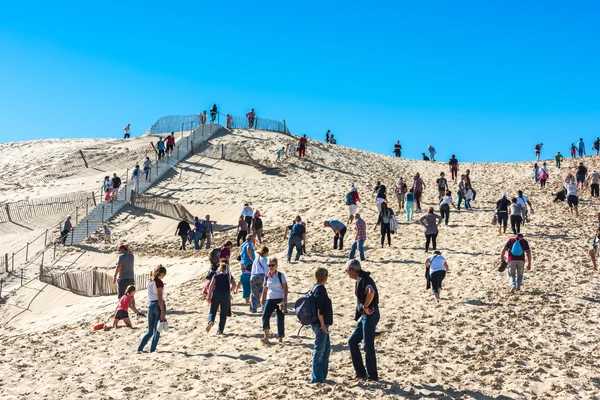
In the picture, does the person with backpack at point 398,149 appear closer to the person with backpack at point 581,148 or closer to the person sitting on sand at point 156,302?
the person with backpack at point 581,148

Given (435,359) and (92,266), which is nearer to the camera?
(435,359)

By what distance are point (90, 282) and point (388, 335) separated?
38.4ft

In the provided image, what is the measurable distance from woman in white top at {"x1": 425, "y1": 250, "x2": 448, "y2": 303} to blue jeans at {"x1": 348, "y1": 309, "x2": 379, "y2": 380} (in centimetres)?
463

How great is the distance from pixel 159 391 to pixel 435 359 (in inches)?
166

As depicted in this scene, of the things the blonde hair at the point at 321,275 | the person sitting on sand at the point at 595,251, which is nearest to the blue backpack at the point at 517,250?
the person sitting on sand at the point at 595,251

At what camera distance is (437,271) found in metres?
12.9

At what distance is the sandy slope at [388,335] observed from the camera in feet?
29.3

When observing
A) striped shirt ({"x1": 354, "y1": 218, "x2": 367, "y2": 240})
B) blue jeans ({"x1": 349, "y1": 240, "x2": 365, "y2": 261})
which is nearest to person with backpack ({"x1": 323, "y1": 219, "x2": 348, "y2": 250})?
blue jeans ({"x1": 349, "y1": 240, "x2": 365, "y2": 261})

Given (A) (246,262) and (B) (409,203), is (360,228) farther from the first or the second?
(B) (409,203)

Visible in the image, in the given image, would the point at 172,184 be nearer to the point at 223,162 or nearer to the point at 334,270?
the point at 223,162

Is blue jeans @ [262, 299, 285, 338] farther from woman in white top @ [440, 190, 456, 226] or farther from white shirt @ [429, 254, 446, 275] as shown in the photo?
woman in white top @ [440, 190, 456, 226]

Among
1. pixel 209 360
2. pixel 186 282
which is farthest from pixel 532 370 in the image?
pixel 186 282

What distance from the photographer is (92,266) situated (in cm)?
2309

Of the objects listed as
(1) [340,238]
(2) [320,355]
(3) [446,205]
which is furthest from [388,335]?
(3) [446,205]
